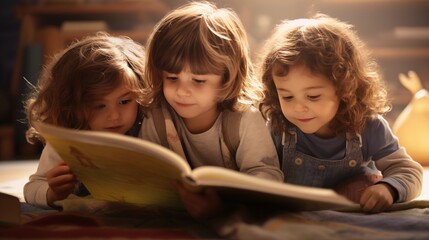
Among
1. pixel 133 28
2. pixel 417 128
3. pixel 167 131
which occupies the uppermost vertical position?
pixel 133 28

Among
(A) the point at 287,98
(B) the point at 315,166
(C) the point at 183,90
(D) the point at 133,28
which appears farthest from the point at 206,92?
(D) the point at 133,28

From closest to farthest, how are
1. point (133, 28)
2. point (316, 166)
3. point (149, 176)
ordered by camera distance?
point (149, 176) < point (316, 166) < point (133, 28)

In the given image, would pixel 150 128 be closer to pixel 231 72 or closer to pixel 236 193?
pixel 231 72

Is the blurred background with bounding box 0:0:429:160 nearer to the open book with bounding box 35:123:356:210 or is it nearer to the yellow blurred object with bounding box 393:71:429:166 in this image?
the yellow blurred object with bounding box 393:71:429:166

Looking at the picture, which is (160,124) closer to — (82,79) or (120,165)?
(82,79)

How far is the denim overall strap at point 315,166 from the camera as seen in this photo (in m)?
1.05

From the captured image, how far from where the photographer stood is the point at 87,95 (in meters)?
0.98

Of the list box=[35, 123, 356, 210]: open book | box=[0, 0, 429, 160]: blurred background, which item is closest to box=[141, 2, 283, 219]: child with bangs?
box=[35, 123, 356, 210]: open book

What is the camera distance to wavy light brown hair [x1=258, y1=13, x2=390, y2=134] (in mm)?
976

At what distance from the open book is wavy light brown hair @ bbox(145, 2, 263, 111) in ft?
0.78

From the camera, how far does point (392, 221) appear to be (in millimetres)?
771

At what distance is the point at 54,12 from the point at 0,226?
228 cm

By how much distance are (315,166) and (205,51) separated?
1.06 feet

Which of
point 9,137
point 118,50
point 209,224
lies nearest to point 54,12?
point 9,137
